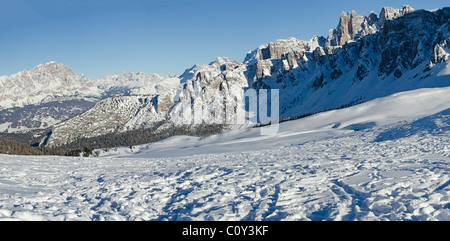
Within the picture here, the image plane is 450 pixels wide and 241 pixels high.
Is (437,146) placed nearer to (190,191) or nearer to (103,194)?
(190,191)

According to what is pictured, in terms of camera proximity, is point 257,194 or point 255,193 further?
point 255,193

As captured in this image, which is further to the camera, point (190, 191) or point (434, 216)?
point (190, 191)

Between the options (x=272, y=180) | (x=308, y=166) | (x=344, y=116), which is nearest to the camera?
(x=272, y=180)

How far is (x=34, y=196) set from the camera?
566 inches

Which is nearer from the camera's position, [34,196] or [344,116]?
[34,196]

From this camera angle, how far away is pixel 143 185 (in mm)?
16812

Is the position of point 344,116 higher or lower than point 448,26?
lower

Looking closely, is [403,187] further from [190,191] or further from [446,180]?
[190,191]

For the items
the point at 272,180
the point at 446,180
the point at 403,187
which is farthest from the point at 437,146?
the point at 272,180

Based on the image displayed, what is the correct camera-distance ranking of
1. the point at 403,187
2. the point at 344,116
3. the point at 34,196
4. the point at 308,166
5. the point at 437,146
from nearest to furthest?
1. the point at 403,187
2. the point at 34,196
3. the point at 308,166
4. the point at 437,146
5. the point at 344,116
